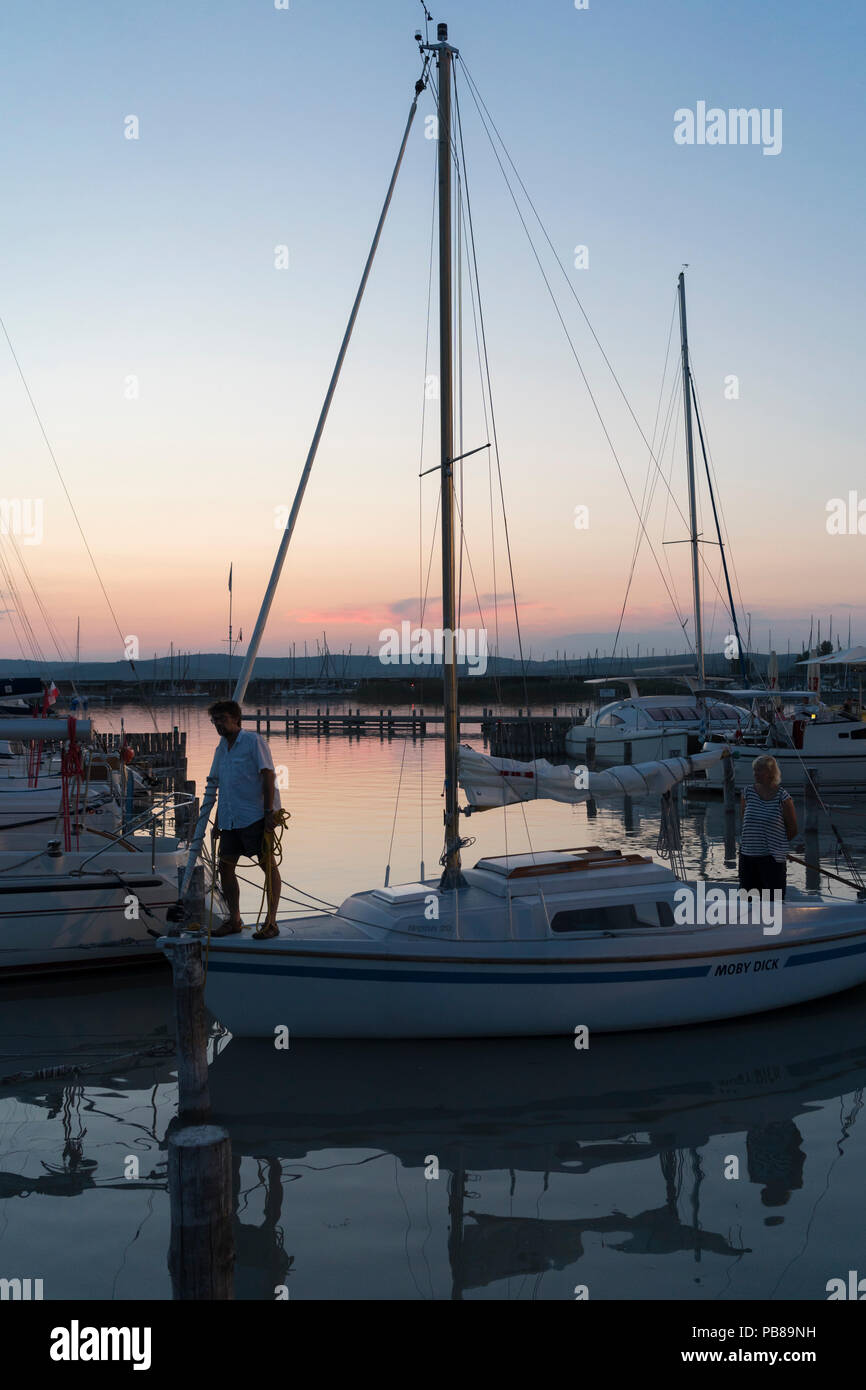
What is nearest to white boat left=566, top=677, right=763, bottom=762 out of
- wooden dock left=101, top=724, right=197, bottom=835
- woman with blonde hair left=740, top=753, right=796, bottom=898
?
wooden dock left=101, top=724, right=197, bottom=835

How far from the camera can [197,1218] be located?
5246 mm

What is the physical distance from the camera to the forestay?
1119cm

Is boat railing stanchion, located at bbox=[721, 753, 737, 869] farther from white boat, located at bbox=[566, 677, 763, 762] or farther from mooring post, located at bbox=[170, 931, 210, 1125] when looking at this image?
mooring post, located at bbox=[170, 931, 210, 1125]

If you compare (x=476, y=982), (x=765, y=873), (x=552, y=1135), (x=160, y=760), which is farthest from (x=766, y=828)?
(x=160, y=760)

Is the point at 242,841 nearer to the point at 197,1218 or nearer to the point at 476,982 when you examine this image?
the point at 476,982

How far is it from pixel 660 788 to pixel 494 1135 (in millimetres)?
5576

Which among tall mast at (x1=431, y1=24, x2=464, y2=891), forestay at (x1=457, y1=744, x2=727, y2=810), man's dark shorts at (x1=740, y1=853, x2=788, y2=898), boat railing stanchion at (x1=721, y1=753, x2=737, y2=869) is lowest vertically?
boat railing stanchion at (x1=721, y1=753, x2=737, y2=869)

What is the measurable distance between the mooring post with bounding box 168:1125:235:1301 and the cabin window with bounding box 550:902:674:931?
5.29 metres

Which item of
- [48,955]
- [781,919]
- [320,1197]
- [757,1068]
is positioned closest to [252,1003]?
[320,1197]

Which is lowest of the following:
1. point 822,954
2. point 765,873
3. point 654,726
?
point 822,954

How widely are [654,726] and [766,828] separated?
29.0m

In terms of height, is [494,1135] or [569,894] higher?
[569,894]
